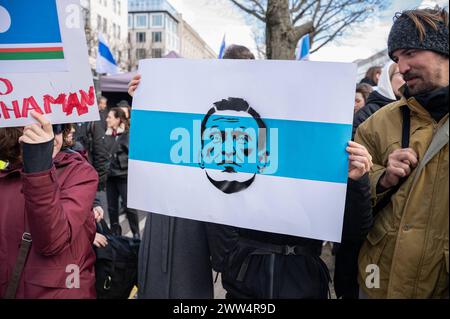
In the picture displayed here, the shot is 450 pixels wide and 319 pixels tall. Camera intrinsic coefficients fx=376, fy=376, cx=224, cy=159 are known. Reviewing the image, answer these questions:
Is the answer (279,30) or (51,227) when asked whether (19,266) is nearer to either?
(51,227)

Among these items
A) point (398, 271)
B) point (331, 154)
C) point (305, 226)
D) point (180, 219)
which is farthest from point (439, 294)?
point (180, 219)

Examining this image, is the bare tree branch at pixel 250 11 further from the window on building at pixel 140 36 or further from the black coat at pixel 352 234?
the window on building at pixel 140 36

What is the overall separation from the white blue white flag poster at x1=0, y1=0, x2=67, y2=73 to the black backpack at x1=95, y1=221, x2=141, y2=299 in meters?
0.89

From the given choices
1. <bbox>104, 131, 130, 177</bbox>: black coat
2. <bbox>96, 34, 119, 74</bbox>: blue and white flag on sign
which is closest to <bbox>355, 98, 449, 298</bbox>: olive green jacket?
<bbox>104, 131, 130, 177</bbox>: black coat

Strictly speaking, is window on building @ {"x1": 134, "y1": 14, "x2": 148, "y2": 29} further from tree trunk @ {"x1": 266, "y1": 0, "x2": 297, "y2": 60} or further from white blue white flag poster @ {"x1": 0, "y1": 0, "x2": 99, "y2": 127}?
white blue white flag poster @ {"x1": 0, "y1": 0, "x2": 99, "y2": 127}

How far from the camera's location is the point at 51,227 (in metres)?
1.44

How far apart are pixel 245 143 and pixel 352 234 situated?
562 mm

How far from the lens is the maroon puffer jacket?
1.43m

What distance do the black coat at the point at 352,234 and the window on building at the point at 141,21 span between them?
41.7 metres

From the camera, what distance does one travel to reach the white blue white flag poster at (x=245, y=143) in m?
1.44

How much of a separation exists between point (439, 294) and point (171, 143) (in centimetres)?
119

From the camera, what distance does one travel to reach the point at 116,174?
5.31 m
